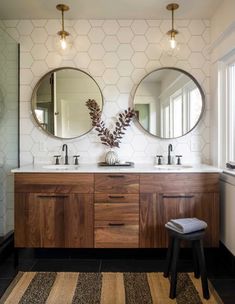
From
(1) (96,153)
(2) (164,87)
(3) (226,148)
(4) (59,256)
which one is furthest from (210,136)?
(4) (59,256)

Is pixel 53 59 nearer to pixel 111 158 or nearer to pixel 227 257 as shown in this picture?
pixel 111 158

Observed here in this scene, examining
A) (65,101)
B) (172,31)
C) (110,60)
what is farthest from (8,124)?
(172,31)

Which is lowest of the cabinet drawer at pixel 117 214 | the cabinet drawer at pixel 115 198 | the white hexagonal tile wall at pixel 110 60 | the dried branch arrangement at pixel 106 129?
the cabinet drawer at pixel 117 214

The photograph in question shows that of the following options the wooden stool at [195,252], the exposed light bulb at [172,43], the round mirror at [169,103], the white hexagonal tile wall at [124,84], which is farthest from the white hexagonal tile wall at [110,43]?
the wooden stool at [195,252]

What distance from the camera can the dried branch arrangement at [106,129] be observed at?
2873 mm

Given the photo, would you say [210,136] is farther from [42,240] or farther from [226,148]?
[42,240]

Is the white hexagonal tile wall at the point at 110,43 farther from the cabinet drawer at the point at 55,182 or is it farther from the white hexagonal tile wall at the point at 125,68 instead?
the cabinet drawer at the point at 55,182

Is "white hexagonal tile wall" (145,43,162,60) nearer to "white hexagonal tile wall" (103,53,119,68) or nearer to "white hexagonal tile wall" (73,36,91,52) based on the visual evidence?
"white hexagonal tile wall" (103,53,119,68)

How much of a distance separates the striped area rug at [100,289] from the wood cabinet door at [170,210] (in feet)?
1.13

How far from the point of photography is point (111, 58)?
2.91 m

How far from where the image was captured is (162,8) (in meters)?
2.65

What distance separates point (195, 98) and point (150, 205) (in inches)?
49.1

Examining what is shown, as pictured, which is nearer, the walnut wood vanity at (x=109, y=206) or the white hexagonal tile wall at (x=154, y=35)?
the walnut wood vanity at (x=109, y=206)

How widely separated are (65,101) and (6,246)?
1.50 meters
